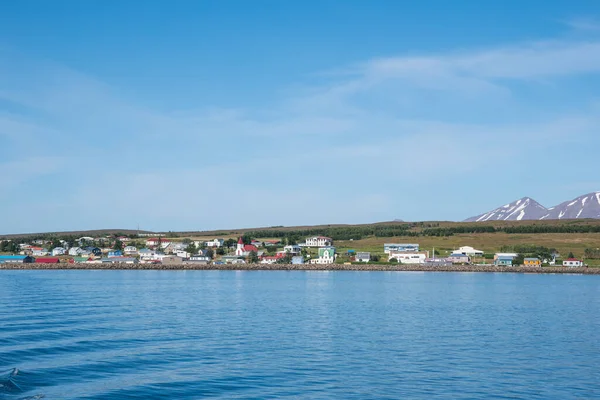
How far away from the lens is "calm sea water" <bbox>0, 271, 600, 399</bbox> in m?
15.4

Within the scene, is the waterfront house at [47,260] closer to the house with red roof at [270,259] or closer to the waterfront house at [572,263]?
the house with red roof at [270,259]

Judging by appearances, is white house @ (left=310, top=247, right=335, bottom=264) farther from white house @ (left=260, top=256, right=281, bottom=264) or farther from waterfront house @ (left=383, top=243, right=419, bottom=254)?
waterfront house @ (left=383, top=243, right=419, bottom=254)

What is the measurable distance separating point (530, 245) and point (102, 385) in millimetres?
104547

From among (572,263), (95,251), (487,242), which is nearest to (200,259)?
(95,251)

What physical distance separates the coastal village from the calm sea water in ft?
204

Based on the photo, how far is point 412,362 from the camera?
18.4m

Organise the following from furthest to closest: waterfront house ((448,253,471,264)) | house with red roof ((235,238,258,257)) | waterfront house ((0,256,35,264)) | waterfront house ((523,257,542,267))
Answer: house with red roof ((235,238,258,257)) → waterfront house ((0,256,35,264)) → waterfront house ((448,253,471,264)) → waterfront house ((523,257,542,267))

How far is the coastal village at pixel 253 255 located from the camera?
318 ft

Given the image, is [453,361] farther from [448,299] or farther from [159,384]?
[448,299]

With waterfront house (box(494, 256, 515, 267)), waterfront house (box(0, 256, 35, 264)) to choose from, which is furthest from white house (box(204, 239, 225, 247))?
waterfront house (box(494, 256, 515, 267))

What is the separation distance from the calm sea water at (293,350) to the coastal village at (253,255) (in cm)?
6226

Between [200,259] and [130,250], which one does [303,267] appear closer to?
[200,259]

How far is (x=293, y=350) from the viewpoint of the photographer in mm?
20125

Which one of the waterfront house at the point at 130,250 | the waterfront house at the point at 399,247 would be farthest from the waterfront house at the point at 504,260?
the waterfront house at the point at 130,250
